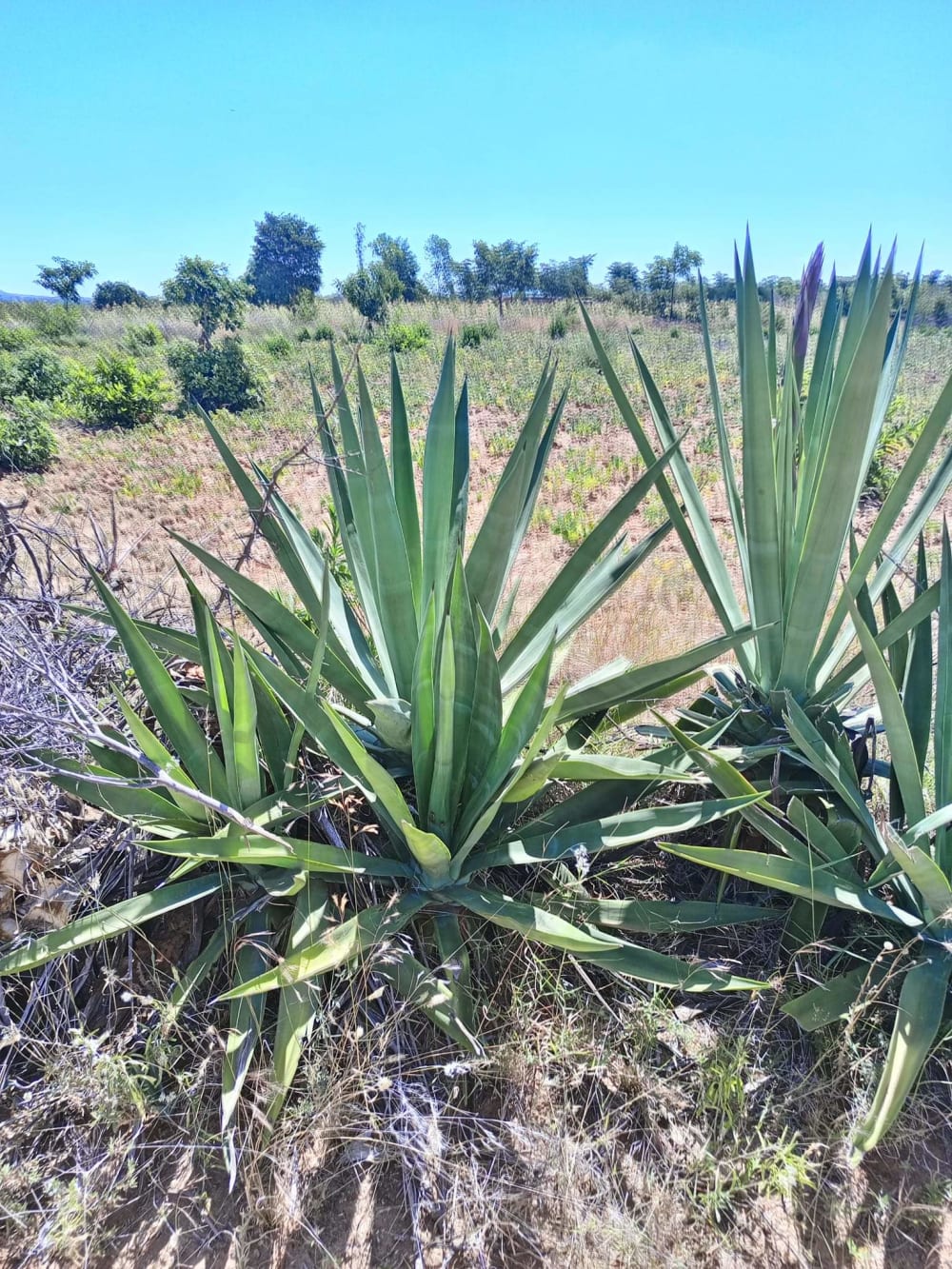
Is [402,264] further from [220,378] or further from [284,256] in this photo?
[220,378]

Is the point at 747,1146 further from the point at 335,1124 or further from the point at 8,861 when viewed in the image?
the point at 8,861

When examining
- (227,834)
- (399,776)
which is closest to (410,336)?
(399,776)

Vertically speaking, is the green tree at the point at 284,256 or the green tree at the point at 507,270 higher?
the green tree at the point at 284,256

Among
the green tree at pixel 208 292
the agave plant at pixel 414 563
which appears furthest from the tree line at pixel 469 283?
the agave plant at pixel 414 563

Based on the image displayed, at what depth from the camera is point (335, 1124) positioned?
1.27m

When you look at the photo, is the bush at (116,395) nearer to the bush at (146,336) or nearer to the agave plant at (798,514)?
the bush at (146,336)

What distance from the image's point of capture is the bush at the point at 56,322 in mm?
18875

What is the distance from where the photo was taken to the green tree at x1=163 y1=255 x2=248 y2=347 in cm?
1479

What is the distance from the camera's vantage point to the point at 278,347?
16125 mm

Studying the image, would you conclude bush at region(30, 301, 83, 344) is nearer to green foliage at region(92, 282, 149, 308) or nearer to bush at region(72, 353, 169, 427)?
bush at region(72, 353, 169, 427)

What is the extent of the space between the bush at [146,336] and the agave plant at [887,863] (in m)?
19.9

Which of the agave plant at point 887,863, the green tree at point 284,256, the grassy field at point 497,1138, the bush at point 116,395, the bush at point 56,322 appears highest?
the green tree at point 284,256

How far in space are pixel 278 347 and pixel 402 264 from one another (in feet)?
88.7

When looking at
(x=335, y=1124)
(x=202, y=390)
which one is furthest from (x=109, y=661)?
(x=202, y=390)
